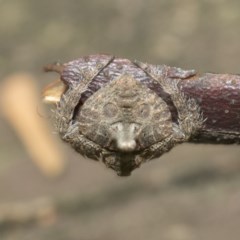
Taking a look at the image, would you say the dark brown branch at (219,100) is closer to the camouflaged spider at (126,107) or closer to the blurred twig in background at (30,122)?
the camouflaged spider at (126,107)

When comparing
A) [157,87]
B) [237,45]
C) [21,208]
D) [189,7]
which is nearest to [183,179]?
[21,208]

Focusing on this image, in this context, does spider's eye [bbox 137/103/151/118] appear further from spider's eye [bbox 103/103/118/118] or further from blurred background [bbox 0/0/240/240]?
blurred background [bbox 0/0/240/240]

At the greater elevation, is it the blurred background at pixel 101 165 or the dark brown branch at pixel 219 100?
the blurred background at pixel 101 165

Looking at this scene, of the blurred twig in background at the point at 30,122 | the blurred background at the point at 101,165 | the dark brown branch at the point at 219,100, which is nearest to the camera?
the dark brown branch at the point at 219,100

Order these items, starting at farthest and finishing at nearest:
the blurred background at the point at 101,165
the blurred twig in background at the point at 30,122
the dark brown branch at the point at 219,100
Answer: the blurred twig in background at the point at 30,122 < the blurred background at the point at 101,165 < the dark brown branch at the point at 219,100

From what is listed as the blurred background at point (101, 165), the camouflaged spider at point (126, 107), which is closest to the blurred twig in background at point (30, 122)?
the blurred background at point (101, 165)

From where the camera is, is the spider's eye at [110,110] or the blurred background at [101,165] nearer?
the spider's eye at [110,110]

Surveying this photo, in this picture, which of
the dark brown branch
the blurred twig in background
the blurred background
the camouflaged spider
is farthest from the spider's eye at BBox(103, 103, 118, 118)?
the blurred twig in background
